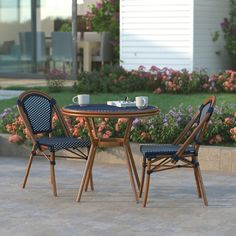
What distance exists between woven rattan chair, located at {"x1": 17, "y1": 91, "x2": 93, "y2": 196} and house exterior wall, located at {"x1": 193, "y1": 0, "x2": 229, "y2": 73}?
24.5ft

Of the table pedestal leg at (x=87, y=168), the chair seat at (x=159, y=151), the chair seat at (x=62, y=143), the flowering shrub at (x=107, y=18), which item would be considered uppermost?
the flowering shrub at (x=107, y=18)

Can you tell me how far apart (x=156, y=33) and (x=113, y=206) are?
861 centimetres

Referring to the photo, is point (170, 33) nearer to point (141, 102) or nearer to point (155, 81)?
point (155, 81)

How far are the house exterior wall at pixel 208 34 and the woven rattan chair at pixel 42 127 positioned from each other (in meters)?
7.46

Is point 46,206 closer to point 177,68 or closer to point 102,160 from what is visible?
point 102,160

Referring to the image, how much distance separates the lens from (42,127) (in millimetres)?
6914

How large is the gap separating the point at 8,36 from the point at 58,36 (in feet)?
4.65

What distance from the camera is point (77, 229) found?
5281 millimetres

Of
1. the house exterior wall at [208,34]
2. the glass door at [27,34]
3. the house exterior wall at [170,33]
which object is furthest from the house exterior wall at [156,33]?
the glass door at [27,34]

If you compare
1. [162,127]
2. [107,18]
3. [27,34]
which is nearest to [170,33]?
[107,18]

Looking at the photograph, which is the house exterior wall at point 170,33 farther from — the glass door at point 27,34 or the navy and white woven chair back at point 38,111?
the navy and white woven chair back at point 38,111

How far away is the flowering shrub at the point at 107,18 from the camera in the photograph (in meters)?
16.2

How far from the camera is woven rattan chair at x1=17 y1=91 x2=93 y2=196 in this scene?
21.0ft

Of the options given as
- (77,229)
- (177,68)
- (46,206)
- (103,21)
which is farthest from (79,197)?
(103,21)
